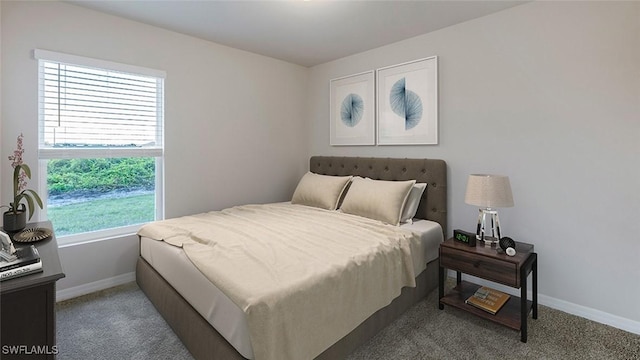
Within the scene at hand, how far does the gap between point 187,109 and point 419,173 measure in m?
2.48

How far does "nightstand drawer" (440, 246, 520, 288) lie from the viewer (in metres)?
1.95

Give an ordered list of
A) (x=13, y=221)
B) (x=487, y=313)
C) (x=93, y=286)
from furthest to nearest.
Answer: (x=93, y=286) → (x=487, y=313) → (x=13, y=221)

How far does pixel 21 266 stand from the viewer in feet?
3.99

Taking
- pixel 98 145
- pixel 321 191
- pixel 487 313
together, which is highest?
pixel 98 145

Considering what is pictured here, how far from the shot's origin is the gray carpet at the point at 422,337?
1795 millimetres

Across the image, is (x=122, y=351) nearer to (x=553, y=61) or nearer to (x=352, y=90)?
(x=352, y=90)

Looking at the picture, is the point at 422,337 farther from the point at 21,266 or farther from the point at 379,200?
the point at 21,266

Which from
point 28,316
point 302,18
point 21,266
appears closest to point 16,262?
point 21,266

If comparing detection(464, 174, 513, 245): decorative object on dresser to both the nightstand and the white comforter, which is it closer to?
the nightstand

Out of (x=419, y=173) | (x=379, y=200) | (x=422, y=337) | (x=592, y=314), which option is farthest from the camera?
(x=419, y=173)

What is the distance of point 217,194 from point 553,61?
3.34 m

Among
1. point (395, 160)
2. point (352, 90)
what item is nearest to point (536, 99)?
point (395, 160)

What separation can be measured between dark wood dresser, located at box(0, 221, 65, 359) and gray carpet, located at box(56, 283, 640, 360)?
73cm

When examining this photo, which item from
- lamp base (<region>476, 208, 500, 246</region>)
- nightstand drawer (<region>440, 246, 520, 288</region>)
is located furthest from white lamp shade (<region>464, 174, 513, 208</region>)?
nightstand drawer (<region>440, 246, 520, 288</region>)
